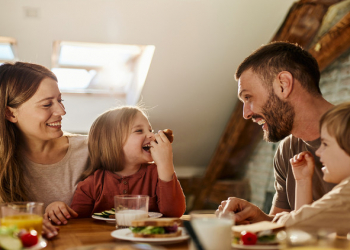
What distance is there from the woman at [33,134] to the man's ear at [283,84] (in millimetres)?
1101

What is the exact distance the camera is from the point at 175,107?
415cm

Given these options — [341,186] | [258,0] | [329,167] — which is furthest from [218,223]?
[258,0]

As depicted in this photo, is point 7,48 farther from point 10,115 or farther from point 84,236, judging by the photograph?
point 84,236

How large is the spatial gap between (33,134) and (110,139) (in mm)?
393

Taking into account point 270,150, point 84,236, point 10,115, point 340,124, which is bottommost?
point 270,150

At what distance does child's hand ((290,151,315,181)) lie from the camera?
1.51 meters

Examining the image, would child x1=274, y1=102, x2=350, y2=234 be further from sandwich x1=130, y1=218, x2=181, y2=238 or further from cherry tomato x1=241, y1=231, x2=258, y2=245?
sandwich x1=130, y1=218, x2=181, y2=238

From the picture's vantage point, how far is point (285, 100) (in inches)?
75.5

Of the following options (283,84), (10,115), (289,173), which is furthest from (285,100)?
(10,115)

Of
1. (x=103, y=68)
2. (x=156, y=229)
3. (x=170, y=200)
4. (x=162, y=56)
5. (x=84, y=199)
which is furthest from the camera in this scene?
(x=103, y=68)

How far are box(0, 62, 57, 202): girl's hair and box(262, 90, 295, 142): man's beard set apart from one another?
3.79ft

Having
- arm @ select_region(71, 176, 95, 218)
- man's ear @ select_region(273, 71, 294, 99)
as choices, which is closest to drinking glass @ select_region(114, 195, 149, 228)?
arm @ select_region(71, 176, 95, 218)

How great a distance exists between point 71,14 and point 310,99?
201 cm

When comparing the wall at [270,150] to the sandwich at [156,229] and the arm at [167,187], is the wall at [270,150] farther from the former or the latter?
the sandwich at [156,229]
